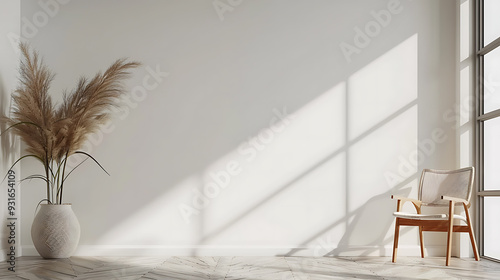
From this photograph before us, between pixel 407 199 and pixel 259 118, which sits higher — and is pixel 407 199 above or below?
below

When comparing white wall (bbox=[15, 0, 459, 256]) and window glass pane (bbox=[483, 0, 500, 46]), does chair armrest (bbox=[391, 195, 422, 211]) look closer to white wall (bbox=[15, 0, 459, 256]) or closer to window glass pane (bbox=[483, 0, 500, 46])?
white wall (bbox=[15, 0, 459, 256])

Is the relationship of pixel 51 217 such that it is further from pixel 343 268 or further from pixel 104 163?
pixel 343 268

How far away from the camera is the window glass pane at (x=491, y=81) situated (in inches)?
191

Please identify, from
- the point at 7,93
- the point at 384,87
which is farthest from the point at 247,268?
the point at 7,93

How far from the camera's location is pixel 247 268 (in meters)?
4.32

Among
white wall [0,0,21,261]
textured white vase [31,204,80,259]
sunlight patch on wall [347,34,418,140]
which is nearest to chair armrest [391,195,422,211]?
sunlight patch on wall [347,34,418,140]

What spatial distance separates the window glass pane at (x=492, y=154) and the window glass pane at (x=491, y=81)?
14 cm

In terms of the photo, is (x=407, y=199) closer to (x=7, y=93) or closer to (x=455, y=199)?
(x=455, y=199)

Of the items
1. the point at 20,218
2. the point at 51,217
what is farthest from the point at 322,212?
the point at 20,218

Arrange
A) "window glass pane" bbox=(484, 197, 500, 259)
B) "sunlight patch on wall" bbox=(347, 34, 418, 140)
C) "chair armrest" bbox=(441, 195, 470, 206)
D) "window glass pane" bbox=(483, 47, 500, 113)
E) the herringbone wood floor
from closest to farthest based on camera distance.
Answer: the herringbone wood floor < "chair armrest" bbox=(441, 195, 470, 206) < "window glass pane" bbox=(484, 197, 500, 259) < "window glass pane" bbox=(483, 47, 500, 113) < "sunlight patch on wall" bbox=(347, 34, 418, 140)

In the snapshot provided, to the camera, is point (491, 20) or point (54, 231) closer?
point (54, 231)

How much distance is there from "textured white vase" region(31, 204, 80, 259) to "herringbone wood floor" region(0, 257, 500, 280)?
0.09 metres

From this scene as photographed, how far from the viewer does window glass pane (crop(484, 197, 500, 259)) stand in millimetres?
4730

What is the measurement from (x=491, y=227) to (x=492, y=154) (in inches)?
23.7
